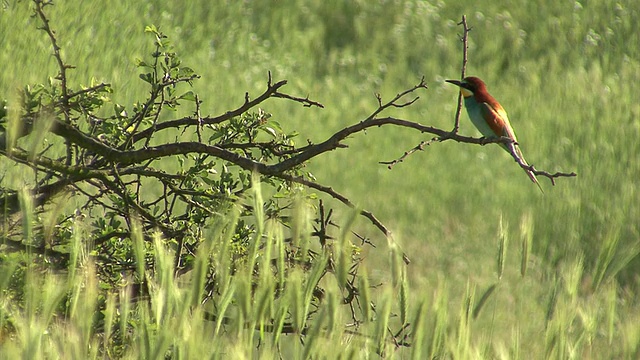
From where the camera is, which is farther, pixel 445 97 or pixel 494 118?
pixel 445 97

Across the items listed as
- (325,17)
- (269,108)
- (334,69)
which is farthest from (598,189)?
(325,17)

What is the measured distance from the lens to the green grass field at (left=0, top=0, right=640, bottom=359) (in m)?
6.13

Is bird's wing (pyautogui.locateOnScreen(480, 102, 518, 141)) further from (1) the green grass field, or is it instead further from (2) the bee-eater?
(1) the green grass field

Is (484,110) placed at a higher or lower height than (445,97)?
lower

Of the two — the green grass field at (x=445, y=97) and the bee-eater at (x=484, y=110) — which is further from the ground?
the green grass field at (x=445, y=97)

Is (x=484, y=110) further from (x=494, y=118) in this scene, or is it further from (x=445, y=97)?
(x=445, y=97)

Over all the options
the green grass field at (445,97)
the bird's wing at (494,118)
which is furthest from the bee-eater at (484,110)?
the green grass field at (445,97)

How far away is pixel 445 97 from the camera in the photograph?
973 centimetres

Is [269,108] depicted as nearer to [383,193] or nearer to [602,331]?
[383,193]

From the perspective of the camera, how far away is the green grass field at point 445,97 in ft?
20.1

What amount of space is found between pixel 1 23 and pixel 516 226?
3.40m

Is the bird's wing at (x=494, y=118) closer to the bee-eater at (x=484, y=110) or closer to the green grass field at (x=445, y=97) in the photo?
the bee-eater at (x=484, y=110)

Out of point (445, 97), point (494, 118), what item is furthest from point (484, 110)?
point (445, 97)

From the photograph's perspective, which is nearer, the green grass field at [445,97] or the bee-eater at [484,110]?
the bee-eater at [484,110]
